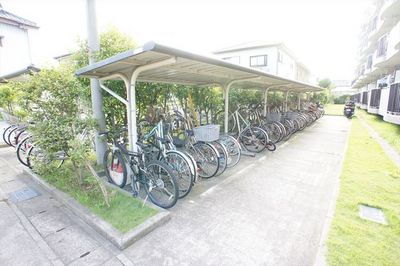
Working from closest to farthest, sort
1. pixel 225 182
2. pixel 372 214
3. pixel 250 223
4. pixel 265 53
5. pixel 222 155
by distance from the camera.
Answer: pixel 250 223 < pixel 372 214 < pixel 225 182 < pixel 222 155 < pixel 265 53

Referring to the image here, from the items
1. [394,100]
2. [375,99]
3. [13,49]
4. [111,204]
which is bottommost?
[111,204]

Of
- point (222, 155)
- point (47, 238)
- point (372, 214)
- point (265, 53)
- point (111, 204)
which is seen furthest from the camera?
point (265, 53)

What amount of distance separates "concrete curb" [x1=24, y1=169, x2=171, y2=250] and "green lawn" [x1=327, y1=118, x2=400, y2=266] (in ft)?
6.19

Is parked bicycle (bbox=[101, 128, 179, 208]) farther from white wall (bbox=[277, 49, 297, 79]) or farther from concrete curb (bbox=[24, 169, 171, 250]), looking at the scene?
white wall (bbox=[277, 49, 297, 79])

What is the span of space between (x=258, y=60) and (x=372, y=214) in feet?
59.4

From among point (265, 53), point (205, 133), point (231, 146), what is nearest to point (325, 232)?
point (205, 133)

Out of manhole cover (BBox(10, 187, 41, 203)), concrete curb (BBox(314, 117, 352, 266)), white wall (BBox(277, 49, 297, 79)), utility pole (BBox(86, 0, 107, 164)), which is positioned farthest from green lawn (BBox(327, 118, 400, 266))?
white wall (BBox(277, 49, 297, 79))

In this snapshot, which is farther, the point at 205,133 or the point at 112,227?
the point at 205,133

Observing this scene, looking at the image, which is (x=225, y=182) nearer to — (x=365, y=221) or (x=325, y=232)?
(x=325, y=232)

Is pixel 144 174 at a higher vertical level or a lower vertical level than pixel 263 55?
lower

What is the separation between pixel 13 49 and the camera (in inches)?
519

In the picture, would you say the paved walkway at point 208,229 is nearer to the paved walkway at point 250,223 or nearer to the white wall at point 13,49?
the paved walkway at point 250,223

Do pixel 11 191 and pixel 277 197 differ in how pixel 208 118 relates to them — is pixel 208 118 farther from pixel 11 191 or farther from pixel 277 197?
pixel 11 191

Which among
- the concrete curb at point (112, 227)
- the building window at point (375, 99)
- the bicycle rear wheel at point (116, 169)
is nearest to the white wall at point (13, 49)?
the bicycle rear wheel at point (116, 169)
